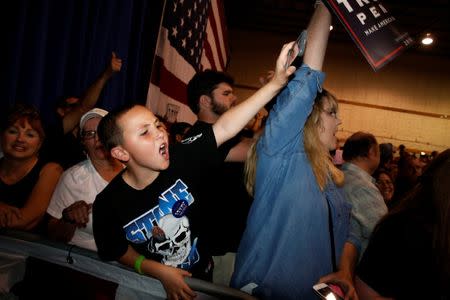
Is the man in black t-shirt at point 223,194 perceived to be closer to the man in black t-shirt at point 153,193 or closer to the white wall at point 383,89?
the man in black t-shirt at point 153,193

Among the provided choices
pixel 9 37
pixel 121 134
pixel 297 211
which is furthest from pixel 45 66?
pixel 297 211

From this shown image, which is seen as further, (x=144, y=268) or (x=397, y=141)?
(x=397, y=141)

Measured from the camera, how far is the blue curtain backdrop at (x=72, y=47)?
6.64 ft

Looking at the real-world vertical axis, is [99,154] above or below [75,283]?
above

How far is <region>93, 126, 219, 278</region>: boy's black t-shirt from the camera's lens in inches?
57.2

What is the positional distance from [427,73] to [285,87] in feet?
38.5

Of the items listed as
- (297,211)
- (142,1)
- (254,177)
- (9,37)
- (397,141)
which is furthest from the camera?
(397,141)

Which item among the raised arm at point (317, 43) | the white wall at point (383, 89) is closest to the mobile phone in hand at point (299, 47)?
the raised arm at point (317, 43)

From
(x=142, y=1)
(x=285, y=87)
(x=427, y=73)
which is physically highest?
(x=427, y=73)

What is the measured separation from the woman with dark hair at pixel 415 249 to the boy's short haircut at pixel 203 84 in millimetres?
1655

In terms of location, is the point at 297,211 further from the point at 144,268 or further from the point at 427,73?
A: the point at 427,73

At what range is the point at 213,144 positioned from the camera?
156 cm

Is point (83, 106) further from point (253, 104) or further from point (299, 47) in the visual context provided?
point (299, 47)

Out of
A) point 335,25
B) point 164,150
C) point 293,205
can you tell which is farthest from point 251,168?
point 335,25
